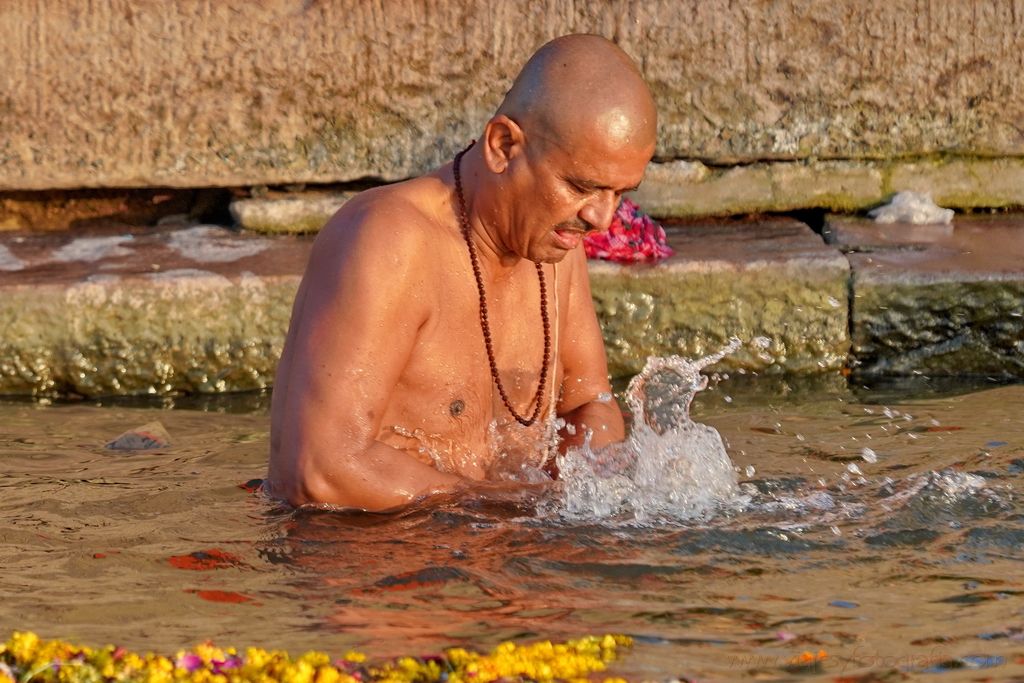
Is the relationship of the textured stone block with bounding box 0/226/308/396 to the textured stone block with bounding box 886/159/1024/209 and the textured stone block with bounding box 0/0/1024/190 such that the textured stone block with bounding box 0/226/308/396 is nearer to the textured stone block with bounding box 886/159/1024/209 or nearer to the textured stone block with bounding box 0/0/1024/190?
the textured stone block with bounding box 0/0/1024/190

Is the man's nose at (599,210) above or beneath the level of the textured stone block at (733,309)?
above

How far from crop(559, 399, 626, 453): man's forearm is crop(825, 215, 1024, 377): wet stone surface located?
6.05 feet

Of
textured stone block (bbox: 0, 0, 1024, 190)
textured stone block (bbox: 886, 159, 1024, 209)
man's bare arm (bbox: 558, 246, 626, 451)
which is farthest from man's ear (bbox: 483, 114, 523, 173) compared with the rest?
textured stone block (bbox: 886, 159, 1024, 209)

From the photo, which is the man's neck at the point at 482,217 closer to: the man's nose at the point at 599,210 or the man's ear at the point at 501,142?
the man's ear at the point at 501,142

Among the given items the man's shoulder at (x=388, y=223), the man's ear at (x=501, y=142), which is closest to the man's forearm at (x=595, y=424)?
the man's shoulder at (x=388, y=223)

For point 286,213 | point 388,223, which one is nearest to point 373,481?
point 388,223

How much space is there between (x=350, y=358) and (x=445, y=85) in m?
3.06

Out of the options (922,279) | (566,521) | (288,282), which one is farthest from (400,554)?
(922,279)

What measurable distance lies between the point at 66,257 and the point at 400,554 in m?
3.12

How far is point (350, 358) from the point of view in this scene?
161 inches

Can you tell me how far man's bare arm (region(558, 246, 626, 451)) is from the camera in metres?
4.85

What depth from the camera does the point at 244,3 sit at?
22.2ft

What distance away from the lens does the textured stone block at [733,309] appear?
6.46 m

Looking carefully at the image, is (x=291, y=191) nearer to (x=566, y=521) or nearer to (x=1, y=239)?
(x=1, y=239)
